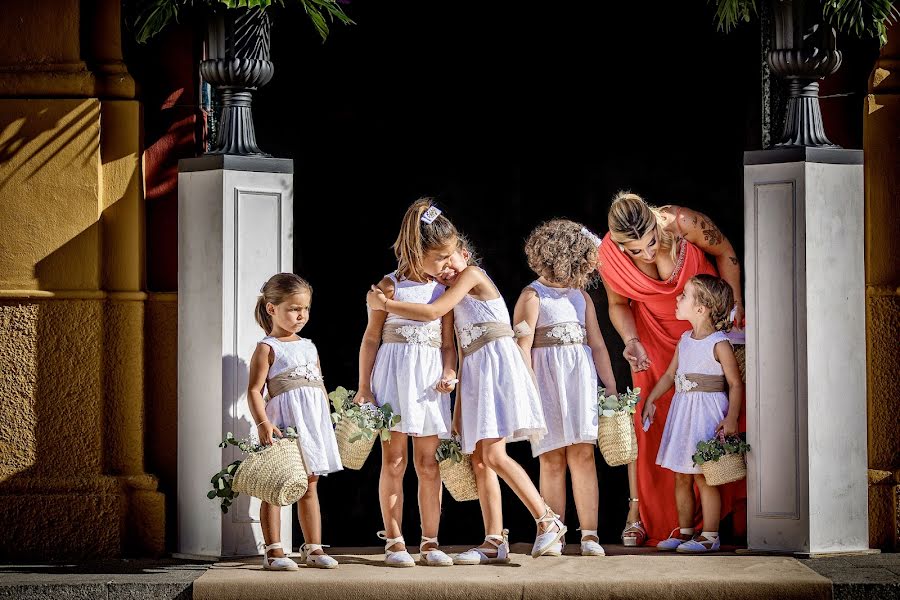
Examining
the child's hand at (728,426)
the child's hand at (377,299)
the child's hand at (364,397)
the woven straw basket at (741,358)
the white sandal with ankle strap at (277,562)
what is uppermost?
the child's hand at (377,299)

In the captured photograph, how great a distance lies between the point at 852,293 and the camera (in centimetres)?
750

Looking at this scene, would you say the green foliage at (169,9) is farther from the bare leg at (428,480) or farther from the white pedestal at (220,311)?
the bare leg at (428,480)

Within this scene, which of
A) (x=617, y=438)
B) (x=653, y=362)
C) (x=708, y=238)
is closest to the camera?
(x=617, y=438)

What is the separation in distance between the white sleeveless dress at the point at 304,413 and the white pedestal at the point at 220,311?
1.34 ft

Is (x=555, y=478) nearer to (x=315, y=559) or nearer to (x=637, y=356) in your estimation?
(x=637, y=356)

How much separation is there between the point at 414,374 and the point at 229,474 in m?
1.08

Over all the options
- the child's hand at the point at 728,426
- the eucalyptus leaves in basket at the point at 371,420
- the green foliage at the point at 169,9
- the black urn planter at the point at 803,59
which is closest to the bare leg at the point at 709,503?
the child's hand at the point at 728,426

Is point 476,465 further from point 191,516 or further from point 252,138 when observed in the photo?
point 252,138

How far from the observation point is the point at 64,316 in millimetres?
7828

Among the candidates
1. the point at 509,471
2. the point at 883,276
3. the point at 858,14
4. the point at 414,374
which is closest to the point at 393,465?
the point at 414,374

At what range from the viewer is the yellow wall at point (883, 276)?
779 centimetres

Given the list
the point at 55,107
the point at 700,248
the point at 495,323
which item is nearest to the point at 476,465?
the point at 495,323

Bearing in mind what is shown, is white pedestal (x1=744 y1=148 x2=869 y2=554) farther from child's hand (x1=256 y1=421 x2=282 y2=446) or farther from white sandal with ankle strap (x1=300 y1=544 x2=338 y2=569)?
child's hand (x1=256 y1=421 x2=282 y2=446)

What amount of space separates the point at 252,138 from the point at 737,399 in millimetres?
2973
